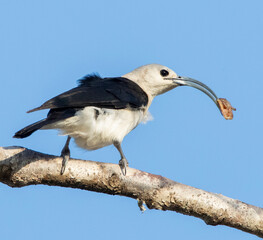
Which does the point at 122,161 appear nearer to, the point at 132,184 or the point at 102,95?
the point at 132,184

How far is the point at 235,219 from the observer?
14.6 ft

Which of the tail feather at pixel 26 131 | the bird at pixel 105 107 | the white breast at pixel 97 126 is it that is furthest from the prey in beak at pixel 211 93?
the tail feather at pixel 26 131

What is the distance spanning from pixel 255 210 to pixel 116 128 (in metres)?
2.42

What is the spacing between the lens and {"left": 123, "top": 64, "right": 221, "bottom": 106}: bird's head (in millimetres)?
7566

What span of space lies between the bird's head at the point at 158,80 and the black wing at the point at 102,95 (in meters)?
0.39

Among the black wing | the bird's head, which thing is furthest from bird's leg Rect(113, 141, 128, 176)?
the bird's head

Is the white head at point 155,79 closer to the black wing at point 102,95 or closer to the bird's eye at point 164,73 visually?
the bird's eye at point 164,73

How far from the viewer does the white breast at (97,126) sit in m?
5.49

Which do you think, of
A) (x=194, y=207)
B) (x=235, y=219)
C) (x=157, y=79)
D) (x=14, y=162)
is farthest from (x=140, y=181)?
(x=157, y=79)

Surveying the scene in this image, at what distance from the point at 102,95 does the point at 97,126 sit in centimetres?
53

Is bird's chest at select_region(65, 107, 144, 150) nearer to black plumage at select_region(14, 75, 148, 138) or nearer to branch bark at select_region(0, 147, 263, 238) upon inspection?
black plumage at select_region(14, 75, 148, 138)

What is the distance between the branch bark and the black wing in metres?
0.77

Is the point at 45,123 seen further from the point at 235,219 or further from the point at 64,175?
the point at 235,219

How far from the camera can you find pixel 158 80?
7.61 m
